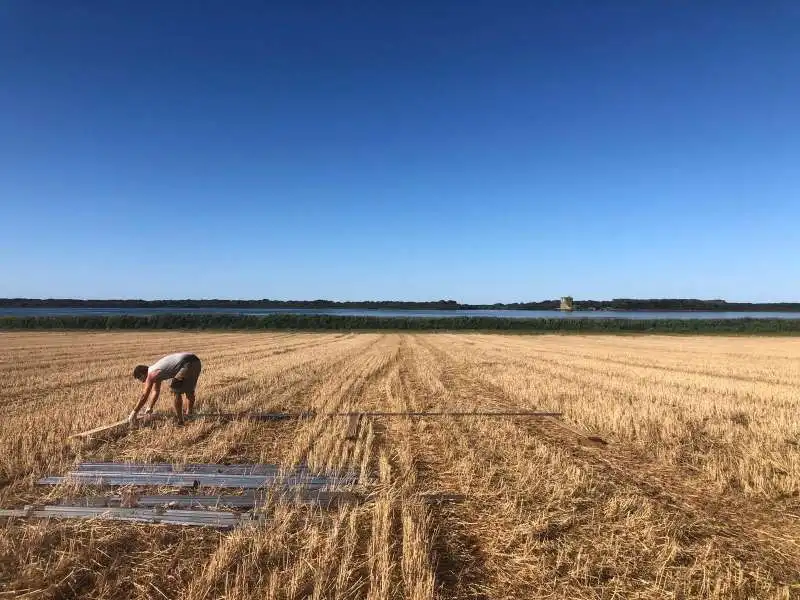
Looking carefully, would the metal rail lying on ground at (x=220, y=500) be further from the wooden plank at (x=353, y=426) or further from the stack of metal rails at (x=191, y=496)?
the wooden plank at (x=353, y=426)

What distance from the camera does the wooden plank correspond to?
30.1ft

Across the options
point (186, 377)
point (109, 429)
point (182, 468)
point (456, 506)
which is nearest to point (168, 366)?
point (186, 377)

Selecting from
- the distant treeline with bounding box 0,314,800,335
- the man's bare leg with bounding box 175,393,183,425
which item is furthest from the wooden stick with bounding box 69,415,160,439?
the distant treeline with bounding box 0,314,800,335

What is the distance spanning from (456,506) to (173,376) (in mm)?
6633

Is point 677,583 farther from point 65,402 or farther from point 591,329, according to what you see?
point 591,329

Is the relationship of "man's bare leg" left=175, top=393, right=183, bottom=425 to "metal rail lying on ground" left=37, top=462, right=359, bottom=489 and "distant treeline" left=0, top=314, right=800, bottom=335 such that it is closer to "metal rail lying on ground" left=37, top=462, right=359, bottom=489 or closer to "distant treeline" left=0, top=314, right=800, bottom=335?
"metal rail lying on ground" left=37, top=462, right=359, bottom=489

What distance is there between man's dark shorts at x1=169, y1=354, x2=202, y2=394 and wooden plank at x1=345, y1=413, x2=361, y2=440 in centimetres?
333

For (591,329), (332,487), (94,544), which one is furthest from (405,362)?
(591,329)

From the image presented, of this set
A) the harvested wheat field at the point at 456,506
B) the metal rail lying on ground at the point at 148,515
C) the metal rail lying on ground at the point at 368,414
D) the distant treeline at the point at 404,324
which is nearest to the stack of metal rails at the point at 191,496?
the metal rail lying on ground at the point at 148,515

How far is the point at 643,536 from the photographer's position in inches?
200

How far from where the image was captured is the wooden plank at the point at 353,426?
9180mm

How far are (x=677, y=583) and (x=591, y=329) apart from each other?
256ft

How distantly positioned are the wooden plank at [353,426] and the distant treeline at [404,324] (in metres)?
65.6

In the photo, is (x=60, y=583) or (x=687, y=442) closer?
(x=60, y=583)
